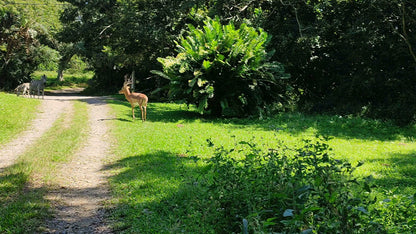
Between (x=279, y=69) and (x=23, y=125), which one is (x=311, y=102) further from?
(x=23, y=125)

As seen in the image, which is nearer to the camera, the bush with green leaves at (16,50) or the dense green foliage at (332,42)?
the dense green foliage at (332,42)

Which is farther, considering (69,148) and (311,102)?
(311,102)

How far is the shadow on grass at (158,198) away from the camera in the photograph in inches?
177

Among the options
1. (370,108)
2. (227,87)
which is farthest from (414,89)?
(227,87)

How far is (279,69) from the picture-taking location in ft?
52.0

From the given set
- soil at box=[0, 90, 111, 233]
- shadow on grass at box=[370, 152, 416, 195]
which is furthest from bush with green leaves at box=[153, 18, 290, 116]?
shadow on grass at box=[370, 152, 416, 195]

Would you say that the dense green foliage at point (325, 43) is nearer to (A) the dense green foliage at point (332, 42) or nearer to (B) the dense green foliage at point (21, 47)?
(A) the dense green foliage at point (332, 42)

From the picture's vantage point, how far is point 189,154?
28.2ft

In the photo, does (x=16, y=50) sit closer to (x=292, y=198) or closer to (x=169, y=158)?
(x=169, y=158)

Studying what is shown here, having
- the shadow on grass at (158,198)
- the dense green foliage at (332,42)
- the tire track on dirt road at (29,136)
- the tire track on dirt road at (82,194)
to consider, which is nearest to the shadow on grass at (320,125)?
the dense green foliage at (332,42)

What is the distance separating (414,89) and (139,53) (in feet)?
54.7

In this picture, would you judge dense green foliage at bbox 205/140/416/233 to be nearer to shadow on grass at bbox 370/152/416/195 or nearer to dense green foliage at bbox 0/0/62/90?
shadow on grass at bbox 370/152/416/195

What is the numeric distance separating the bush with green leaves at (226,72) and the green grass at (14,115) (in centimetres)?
607

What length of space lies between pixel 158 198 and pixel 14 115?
1190cm
